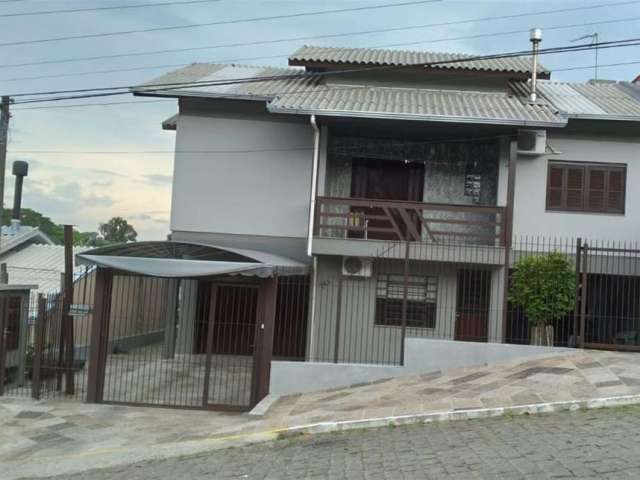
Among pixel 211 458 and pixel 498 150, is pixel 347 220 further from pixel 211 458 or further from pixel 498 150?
pixel 211 458

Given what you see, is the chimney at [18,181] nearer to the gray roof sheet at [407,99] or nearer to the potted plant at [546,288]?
the gray roof sheet at [407,99]

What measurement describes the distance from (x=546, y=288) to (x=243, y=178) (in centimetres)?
690

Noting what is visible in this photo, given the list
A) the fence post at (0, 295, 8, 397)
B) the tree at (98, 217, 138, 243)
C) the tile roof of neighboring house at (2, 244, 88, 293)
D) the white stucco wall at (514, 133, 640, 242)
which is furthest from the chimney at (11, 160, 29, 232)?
the tree at (98, 217, 138, 243)

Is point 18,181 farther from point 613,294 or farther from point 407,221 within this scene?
point 613,294

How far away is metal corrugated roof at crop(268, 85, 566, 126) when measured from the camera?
13078mm

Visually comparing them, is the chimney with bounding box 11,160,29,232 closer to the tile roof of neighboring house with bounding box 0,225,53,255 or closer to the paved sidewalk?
the tile roof of neighboring house with bounding box 0,225,53,255

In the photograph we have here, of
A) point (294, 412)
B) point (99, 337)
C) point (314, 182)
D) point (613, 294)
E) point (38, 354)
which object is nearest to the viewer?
point (294, 412)

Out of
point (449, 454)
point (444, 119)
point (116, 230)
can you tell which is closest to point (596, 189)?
point (444, 119)

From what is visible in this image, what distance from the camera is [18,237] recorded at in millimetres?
21438

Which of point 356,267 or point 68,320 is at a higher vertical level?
point 356,267

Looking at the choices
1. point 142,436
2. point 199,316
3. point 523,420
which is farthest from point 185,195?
point 523,420

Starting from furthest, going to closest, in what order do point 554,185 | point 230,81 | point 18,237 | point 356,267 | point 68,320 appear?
point 18,237 < point 554,185 < point 356,267 < point 230,81 < point 68,320

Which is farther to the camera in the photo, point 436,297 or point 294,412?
point 436,297

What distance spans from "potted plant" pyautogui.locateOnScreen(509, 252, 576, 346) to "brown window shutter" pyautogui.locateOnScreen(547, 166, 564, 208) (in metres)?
3.16
